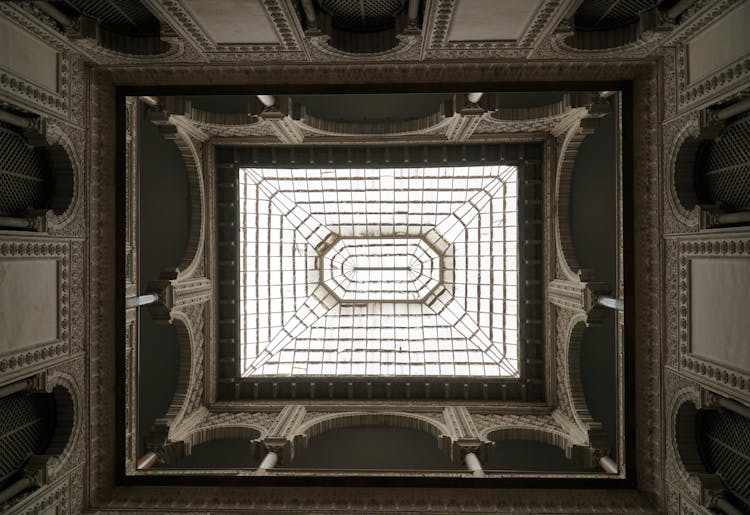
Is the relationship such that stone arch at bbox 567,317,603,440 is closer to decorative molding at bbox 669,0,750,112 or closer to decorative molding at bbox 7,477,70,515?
decorative molding at bbox 669,0,750,112

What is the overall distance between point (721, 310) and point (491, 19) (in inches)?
303

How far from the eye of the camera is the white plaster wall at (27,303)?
10414 mm

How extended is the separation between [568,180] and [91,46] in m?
15.8

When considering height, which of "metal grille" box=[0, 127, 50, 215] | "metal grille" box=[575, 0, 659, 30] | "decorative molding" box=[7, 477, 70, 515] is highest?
"metal grille" box=[575, 0, 659, 30]

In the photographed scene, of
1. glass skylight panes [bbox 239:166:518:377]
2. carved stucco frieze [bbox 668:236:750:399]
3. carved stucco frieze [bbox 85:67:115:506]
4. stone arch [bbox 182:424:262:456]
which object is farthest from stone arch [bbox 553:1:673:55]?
stone arch [bbox 182:424:262:456]

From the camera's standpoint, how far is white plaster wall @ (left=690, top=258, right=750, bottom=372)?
980 cm

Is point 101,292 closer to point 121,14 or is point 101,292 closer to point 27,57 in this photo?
point 27,57

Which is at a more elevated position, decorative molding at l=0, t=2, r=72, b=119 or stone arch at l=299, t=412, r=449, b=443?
decorative molding at l=0, t=2, r=72, b=119

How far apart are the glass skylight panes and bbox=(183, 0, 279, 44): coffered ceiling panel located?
35.2ft

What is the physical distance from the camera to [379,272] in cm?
2595

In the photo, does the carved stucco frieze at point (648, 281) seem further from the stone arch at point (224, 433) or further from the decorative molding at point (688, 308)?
the stone arch at point (224, 433)

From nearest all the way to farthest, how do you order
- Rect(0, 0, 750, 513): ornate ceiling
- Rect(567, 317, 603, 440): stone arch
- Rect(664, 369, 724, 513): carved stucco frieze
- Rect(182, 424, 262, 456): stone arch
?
Rect(0, 0, 750, 513): ornate ceiling → Rect(664, 369, 724, 513): carved stucco frieze → Rect(567, 317, 603, 440): stone arch → Rect(182, 424, 262, 456): stone arch

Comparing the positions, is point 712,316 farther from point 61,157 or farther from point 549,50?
point 61,157

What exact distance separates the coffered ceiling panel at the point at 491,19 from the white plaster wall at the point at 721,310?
647 centimetres
